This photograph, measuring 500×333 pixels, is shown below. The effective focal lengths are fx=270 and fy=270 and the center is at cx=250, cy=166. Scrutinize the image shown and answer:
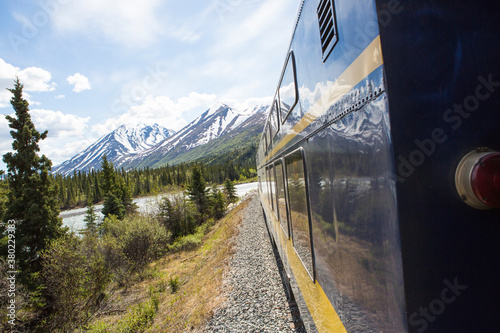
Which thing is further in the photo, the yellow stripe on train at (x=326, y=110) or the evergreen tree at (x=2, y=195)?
the evergreen tree at (x=2, y=195)

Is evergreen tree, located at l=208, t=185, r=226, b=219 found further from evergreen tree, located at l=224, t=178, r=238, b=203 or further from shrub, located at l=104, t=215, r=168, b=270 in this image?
shrub, located at l=104, t=215, r=168, b=270

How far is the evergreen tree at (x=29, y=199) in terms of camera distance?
15.4 m

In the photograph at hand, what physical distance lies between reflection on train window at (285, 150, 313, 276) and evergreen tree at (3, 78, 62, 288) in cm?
1711

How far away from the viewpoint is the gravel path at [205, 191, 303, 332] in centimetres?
572

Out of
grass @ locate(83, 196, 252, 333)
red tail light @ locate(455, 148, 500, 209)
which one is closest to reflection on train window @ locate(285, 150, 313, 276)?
red tail light @ locate(455, 148, 500, 209)

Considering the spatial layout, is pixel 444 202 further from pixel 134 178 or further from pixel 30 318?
pixel 134 178

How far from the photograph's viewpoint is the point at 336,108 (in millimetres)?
1882

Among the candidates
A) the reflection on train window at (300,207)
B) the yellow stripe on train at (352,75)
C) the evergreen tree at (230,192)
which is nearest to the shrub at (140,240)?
the evergreen tree at (230,192)

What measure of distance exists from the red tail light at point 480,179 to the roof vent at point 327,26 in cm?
109

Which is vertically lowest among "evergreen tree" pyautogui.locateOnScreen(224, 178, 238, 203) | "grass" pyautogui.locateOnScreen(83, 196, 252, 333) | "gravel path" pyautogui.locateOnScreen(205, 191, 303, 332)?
"grass" pyautogui.locateOnScreen(83, 196, 252, 333)

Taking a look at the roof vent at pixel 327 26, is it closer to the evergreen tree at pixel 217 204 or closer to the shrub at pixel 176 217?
the shrub at pixel 176 217

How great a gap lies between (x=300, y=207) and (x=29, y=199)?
18.3 metres

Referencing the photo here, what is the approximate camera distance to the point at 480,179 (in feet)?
3.66

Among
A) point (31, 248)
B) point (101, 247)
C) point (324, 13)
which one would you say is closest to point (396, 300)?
point (324, 13)
